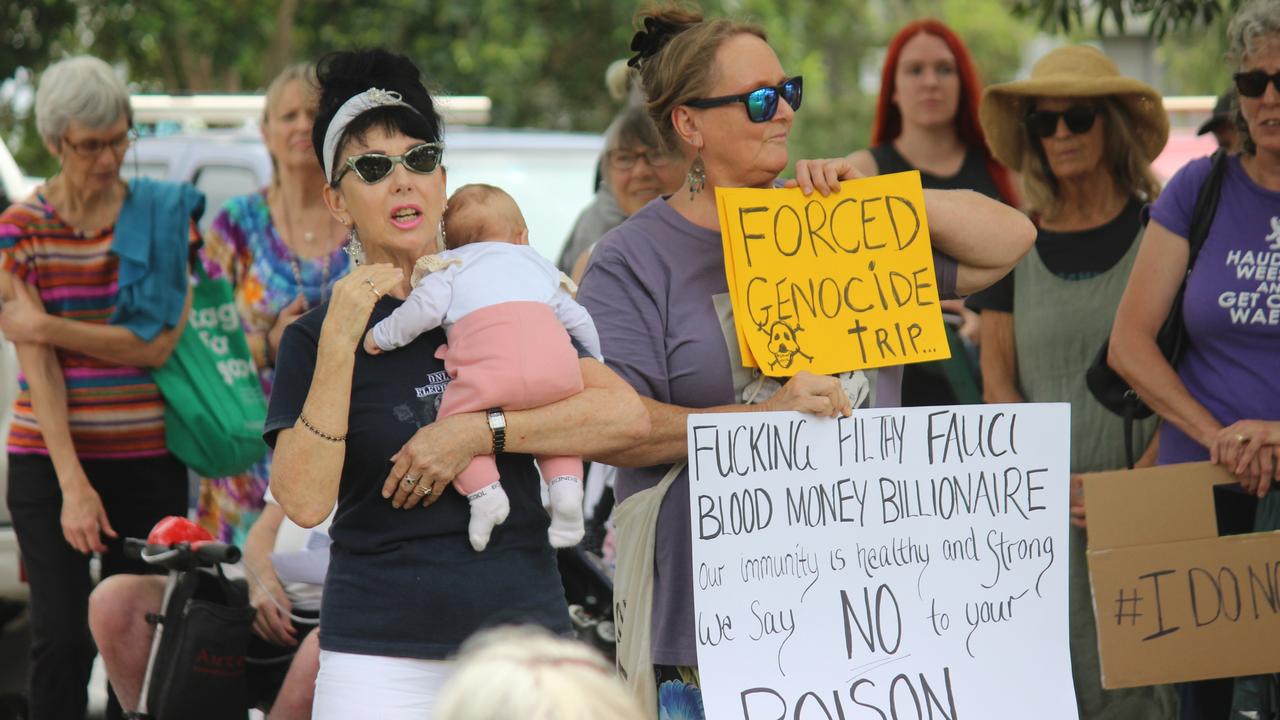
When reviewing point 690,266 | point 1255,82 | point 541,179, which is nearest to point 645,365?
point 690,266

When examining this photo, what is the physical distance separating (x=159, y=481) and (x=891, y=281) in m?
2.80

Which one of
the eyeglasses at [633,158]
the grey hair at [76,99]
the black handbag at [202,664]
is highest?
the grey hair at [76,99]

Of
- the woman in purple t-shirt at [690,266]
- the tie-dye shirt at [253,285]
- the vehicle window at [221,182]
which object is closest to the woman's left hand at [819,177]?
the woman in purple t-shirt at [690,266]

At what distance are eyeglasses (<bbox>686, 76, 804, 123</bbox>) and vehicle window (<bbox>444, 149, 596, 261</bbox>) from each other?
4.56 m

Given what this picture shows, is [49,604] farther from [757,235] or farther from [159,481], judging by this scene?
[757,235]

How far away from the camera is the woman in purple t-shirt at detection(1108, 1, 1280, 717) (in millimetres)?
4133

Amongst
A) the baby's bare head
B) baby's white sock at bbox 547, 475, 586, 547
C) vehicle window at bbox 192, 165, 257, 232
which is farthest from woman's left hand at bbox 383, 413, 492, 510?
vehicle window at bbox 192, 165, 257, 232

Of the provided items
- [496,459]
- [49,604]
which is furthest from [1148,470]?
[49,604]

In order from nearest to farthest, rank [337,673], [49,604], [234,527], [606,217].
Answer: [337,673] < [49,604] < [234,527] < [606,217]

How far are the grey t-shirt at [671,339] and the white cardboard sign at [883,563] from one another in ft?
0.60

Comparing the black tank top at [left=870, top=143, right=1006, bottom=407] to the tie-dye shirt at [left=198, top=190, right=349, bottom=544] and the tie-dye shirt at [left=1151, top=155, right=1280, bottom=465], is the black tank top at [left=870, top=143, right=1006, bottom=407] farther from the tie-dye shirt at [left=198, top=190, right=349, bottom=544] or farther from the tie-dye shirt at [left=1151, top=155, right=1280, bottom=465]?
the tie-dye shirt at [left=198, top=190, right=349, bottom=544]

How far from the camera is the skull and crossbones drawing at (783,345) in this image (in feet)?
10.7

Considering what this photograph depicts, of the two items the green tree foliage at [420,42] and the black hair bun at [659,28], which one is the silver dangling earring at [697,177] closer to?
the black hair bun at [659,28]

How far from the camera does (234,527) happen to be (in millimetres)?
5312
